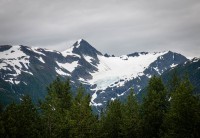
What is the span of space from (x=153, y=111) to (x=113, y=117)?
1121cm

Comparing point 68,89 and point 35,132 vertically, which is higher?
point 68,89

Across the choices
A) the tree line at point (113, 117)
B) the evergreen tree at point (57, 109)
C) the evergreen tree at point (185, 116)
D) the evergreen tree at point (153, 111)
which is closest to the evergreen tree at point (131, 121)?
the tree line at point (113, 117)

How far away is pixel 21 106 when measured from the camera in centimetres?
6425

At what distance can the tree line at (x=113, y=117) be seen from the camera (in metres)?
53.6

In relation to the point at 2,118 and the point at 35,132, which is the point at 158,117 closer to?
the point at 35,132

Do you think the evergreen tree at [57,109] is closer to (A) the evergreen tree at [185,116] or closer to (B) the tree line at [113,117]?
(B) the tree line at [113,117]

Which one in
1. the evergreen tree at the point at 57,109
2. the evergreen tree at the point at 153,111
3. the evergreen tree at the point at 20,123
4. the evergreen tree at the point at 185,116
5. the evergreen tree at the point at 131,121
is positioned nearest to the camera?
the evergreen tree at the point at 185,116

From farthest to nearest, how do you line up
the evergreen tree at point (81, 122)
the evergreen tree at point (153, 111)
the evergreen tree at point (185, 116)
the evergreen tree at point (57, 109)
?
the evergreen tree at point (57, 109)
the evergreen tree at point (153, 111)
the evergreen tree at point (81, 122)
the evergreen tree at point (185, 116)

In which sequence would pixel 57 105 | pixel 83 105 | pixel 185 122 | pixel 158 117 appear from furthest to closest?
pixel 57 105
pixel 158 117
pixel 83 105
pixel 185 122

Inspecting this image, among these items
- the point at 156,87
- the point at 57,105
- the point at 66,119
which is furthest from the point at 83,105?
the point at 156,87

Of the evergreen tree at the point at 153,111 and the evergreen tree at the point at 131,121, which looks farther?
the evergreen tree at the point at 131,121

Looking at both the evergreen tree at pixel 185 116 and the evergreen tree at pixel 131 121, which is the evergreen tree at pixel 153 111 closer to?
the evergreen tree at pixel 131 121

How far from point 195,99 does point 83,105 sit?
1726 cm

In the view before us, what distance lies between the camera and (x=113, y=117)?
235 feet
